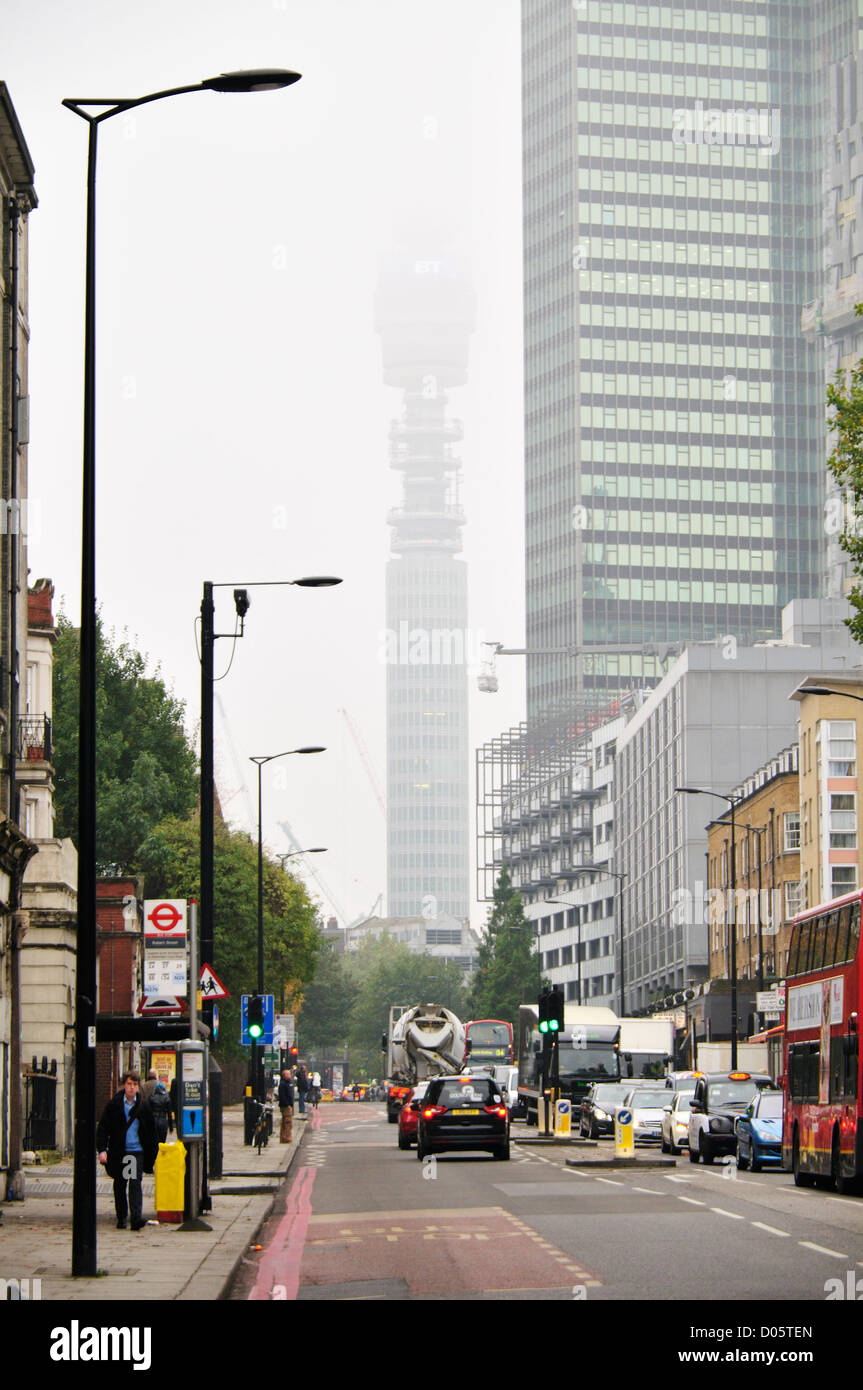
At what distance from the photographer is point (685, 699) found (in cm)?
12538


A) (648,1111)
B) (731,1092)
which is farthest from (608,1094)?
(731,1092)

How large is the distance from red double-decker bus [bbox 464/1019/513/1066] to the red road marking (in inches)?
2327

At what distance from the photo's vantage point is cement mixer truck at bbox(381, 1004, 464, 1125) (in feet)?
215

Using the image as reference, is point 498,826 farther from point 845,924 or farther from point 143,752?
point 845,924

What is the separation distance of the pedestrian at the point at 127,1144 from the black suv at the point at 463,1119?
52.4ft

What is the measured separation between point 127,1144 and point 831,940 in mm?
10884

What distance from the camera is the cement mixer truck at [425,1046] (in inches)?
2581

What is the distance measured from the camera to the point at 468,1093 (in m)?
39.2

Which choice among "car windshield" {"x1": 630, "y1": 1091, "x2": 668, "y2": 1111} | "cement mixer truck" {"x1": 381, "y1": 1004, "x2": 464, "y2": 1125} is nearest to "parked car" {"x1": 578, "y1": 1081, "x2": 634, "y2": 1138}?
"car windshield" {"x1": 630, "y1": 1091, "x2": 668, "y2": 1111}

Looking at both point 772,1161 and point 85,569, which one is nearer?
point 85,569

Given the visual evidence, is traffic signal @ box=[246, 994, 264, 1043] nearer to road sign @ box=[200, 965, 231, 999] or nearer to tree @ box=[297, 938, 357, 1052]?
road sign @ box=[200, 965, 231, 999]

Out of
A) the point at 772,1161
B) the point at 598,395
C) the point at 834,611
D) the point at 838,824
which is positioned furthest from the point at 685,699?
the point at 772,1161

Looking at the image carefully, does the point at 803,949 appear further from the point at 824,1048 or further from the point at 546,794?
the point at 546,794
